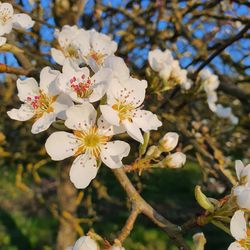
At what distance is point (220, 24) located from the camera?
14.1 feet

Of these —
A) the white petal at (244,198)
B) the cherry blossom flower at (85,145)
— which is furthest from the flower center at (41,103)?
the white petal at (244,198)

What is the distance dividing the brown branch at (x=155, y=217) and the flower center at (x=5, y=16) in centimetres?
67

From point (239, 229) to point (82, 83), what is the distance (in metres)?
0.60

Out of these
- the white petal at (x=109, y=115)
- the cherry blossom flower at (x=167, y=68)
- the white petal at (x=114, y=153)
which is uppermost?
the white petal at (x=109, y=115)

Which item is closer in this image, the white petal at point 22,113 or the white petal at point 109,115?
the white petal at point 109,115

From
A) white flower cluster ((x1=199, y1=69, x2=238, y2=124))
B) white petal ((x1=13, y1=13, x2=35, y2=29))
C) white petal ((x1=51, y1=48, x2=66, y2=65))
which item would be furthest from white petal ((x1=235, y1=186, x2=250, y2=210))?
white flower cluster ((x1=199, y1=69, x2=238, y2=124))

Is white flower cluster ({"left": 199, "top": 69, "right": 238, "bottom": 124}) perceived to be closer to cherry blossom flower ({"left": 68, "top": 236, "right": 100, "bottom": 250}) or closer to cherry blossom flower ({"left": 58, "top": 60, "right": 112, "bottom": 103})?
cherry blossom flower ({"left": 58, "top": 60, "right": 112, "bottom": 103})

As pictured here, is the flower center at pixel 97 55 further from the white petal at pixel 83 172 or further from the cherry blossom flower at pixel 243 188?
the cherry blossom flower at pixel 243 188

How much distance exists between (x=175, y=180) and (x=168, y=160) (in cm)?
832

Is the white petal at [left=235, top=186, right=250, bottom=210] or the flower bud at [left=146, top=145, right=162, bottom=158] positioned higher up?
the white petal at [left=235, top=186, right=250, bottom=210]

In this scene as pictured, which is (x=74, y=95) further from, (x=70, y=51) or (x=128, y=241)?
(x=128, y=241)

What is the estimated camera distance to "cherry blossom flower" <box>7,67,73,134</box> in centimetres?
129

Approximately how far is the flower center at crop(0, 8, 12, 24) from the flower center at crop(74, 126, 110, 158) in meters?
0.54

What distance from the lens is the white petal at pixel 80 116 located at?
1.24 meters
